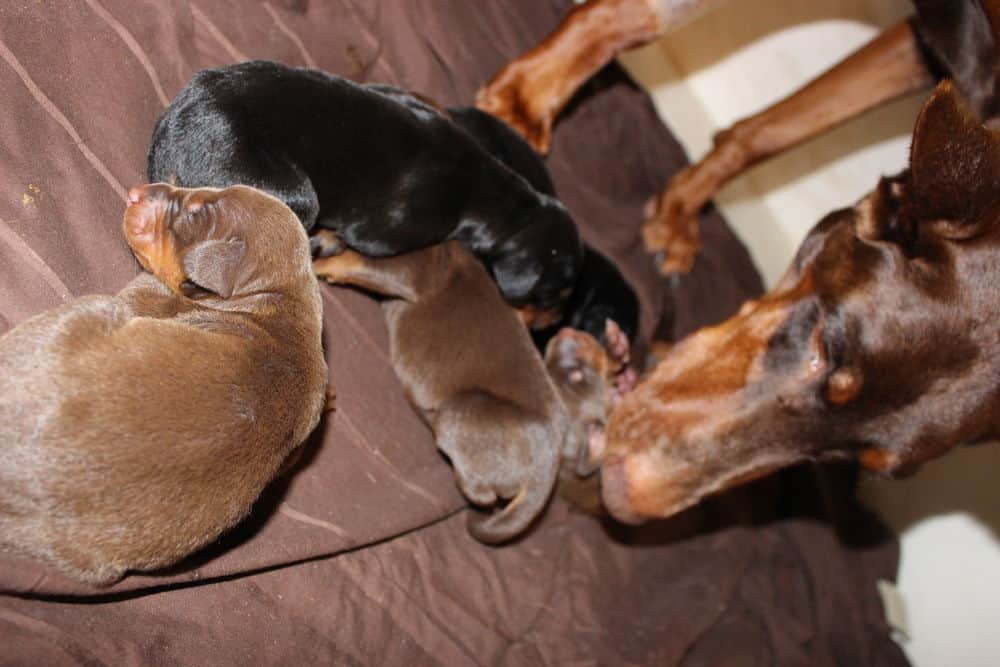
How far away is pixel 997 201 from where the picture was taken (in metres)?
2.40

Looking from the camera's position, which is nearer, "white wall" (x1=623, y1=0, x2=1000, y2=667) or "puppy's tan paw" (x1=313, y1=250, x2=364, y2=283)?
"puppy's tan paw" (x1=313, y1=250, x2=364, y2=283)

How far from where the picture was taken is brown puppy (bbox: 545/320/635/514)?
122 inches

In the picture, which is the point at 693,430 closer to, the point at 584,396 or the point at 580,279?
the point at 584,396

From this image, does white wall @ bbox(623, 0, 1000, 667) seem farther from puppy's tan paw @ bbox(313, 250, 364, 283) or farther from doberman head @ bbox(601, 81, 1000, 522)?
puppy's tan paw @ bbox(313, 250, 364, 283)

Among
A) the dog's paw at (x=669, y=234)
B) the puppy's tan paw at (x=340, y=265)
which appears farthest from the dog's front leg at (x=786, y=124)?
the puppy's tan paw at (x=340, y=265)

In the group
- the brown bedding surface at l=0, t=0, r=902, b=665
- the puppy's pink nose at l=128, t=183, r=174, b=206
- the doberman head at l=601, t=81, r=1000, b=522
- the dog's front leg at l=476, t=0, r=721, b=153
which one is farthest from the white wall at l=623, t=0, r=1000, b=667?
the puppy's pink nose at l=128, t=183, r=174, b=206

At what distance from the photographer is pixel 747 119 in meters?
3.93

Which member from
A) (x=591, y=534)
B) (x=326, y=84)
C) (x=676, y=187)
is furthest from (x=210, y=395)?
(x=676, y=187)

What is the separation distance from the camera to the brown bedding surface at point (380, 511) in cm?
188

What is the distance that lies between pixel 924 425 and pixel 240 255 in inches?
78.1

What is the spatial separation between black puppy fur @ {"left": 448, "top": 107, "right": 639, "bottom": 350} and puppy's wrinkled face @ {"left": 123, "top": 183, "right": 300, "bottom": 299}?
125 cm

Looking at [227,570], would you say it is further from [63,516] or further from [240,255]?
[240,255]

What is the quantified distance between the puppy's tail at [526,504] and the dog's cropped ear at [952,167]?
1282 mm

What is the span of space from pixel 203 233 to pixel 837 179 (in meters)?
4.13
